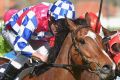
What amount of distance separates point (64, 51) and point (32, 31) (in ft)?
1.25

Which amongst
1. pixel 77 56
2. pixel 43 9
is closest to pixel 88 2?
pixel 43 9

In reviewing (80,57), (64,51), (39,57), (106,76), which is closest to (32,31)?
(39,57)

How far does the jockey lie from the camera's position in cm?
497

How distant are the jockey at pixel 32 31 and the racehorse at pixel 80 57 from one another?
179 millimetres

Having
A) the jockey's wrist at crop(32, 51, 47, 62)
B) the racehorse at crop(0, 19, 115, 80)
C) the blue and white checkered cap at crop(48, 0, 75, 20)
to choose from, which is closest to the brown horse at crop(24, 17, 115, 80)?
the racehorse at crop(0, 19, 115, 80)

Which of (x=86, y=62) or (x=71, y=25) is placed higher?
(x=71, y=25)

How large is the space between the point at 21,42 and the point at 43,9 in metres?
0.81

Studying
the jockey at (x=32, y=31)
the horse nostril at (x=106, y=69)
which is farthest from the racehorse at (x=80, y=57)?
the jockey at (x=32, y=31)

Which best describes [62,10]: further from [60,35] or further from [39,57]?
[39,57]

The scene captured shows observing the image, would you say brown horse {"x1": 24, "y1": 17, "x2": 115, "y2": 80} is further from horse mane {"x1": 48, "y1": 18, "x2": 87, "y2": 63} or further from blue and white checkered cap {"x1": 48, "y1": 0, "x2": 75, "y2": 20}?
blue and white checkered cap {"x1": 48, "y1": 0, "x2": 75, "y2": 20}

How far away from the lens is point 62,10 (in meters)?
5.03

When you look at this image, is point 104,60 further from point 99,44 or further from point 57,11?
point 57,11

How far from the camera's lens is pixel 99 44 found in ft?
15.3

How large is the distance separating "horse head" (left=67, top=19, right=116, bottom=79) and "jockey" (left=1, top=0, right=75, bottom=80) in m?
0.33
